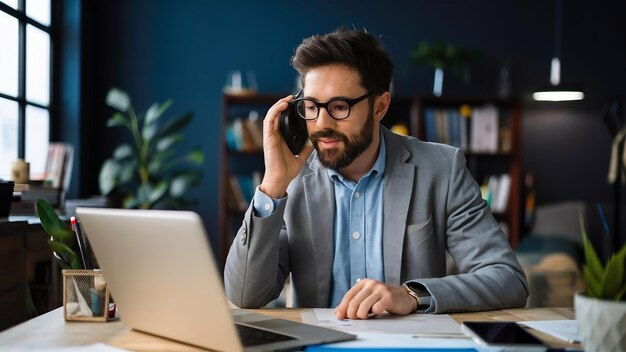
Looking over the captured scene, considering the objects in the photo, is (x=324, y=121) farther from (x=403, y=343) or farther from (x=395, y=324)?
(x=403, y=343)

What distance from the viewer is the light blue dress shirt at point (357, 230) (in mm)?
1985

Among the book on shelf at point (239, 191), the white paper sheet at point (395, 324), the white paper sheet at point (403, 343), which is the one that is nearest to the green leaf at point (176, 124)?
the book on shelf at point (239, 191)

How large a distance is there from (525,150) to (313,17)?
182 cm

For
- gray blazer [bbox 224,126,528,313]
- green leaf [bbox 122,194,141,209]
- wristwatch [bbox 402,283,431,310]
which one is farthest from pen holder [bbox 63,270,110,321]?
green leaf [bbox 122,194,141,209]

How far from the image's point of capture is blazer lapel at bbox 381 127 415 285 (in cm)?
→ 193

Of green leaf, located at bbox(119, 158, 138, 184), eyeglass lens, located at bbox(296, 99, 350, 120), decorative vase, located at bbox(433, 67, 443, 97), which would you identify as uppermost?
decorative vase, located at bbox(433, 67, 443, 97)

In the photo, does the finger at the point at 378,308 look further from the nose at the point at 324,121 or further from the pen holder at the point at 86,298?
the nose at the point at 324,121

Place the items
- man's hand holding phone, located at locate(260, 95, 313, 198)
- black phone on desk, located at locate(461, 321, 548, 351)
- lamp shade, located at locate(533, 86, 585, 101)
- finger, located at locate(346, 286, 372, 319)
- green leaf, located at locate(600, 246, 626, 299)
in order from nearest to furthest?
green leaf, located at locate(600, 246, 626, 299) → black phone on desk, located at locate(461, 321, 548, 351) → finger, located at locate(346, 286, 372, 319) → man's hand holding phone, located at locate(260, 95, 313, 198) → lamp shade, located at locate(533, 86, 585, 101)

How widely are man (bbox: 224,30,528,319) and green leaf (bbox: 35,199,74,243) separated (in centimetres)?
46

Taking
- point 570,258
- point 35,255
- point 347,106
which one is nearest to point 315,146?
point 347,106

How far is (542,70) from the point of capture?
5.09m

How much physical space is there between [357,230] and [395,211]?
5.1 inches

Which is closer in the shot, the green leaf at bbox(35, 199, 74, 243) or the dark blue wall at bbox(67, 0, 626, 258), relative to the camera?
the green leaf at bbox(35, 199, 74, 243)

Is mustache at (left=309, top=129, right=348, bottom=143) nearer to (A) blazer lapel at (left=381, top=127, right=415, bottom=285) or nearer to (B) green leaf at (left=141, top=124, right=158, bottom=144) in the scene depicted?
(A) blazer lapel at (left=381, top=127, right=415, bottom=285)
